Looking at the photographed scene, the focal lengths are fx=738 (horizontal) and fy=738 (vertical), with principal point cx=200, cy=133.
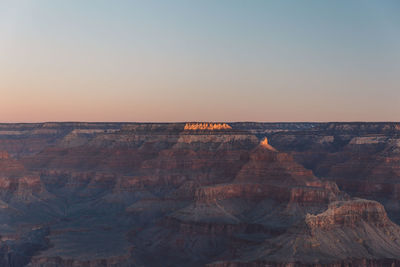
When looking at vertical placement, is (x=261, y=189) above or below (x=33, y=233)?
above

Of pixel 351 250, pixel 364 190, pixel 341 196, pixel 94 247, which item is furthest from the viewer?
pixel 364 190

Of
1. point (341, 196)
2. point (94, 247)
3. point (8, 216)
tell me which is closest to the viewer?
point (94, 247)

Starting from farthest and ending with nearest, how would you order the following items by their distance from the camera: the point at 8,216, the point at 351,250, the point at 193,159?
the point at 193,159, the point at 8,216, the point at 351,250

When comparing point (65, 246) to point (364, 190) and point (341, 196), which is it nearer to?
point (341, 196)

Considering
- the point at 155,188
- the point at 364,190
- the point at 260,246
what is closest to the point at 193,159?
the point at 155,188

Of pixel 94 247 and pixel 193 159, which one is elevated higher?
pixel 193 159

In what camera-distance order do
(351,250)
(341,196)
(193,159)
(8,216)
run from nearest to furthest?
1. (351,250)
2. (341,196)
3. (8,216)
4. (193,159)

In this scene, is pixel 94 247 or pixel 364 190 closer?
pixel 94 247

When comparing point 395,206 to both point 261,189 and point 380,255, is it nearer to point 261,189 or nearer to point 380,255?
point 261,189

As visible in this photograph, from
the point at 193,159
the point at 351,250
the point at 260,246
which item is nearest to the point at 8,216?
the point at 193,159
